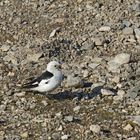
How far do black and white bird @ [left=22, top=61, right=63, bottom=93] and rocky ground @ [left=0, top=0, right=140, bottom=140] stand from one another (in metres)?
0.41

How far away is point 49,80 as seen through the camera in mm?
14016

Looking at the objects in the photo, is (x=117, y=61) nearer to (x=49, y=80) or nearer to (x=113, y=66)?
(x=113, y=66)

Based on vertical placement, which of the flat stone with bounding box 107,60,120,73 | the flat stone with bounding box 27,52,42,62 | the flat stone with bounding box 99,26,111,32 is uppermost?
the flat stone with bounding box 99,26,111,32

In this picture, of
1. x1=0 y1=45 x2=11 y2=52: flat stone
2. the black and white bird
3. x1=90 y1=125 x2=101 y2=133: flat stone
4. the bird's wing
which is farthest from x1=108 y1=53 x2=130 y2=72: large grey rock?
x1=0 y1=45 x2=11 y2=52: flat stone

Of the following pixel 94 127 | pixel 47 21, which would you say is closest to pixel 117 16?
pixel 47 21

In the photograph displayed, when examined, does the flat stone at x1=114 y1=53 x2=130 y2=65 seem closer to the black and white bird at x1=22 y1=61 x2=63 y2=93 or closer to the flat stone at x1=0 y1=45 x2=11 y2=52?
the black and white bird at x1=22 y1=61 x2=63 y2=93

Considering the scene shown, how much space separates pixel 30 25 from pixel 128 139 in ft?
24.9

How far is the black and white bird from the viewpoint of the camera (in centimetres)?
1400

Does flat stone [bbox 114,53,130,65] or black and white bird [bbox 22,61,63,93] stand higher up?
flat stone [bbox 114,53,130,65]

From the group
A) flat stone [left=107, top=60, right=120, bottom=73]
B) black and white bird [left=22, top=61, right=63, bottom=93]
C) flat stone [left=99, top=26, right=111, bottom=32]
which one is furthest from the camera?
flat stone [left=99, top=26, right=111, bottom=32]

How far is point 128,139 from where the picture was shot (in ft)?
41.4

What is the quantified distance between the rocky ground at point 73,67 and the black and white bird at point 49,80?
0.41 metres

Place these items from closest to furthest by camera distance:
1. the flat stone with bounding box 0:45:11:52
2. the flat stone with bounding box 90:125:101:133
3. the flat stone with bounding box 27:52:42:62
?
1. the flat stone with bounding box 90:125:101:133
2. the flat stone with bounding box 27:52:42:62
3. the flat stone with bounding box 0:45:11:52

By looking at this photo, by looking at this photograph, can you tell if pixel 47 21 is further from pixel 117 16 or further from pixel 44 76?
pixel 44 76
